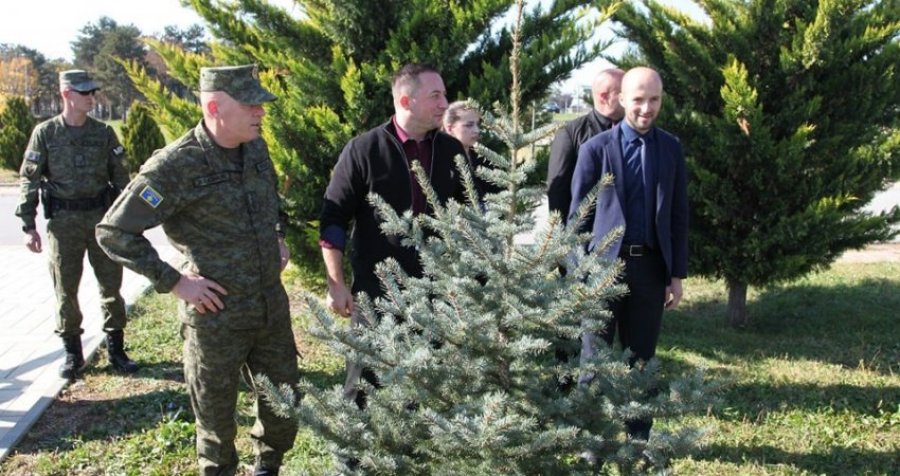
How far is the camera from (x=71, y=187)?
5.14 meters

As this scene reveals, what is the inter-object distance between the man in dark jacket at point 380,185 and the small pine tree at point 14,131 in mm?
18001

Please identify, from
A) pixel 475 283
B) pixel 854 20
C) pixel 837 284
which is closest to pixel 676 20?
pixel 854 20

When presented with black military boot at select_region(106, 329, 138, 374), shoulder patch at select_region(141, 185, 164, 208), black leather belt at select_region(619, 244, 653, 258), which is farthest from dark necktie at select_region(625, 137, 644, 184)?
black military boot at select_region(106, 329, 138, 374)

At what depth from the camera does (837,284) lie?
8.73 metres

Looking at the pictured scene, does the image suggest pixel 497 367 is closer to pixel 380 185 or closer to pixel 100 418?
pixel 380 185

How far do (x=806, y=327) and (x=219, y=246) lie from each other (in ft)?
19.1

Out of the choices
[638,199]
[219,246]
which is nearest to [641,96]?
[638,199]

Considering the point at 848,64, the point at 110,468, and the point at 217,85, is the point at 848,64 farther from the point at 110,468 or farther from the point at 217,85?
the point at 110,468

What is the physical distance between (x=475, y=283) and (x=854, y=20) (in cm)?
536

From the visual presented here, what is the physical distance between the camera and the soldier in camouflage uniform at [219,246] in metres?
3.01

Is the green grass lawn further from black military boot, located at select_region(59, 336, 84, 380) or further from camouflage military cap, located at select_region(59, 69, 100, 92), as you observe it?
camouflage military cap, located at select_region(59, 69, 100, 92)

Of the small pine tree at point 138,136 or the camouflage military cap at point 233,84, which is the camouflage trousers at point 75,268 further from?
the small pine tree at point 138,136

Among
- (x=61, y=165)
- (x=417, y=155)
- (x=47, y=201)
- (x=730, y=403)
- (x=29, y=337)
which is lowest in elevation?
(x=730, y=403)

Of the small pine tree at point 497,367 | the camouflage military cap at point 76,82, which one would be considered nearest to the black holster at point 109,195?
the camouflage military cap at point 76,82
